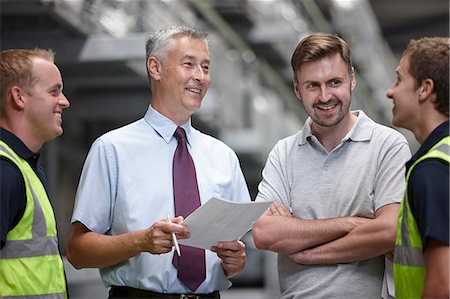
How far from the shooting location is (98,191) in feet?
12.8

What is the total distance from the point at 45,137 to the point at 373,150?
140cm

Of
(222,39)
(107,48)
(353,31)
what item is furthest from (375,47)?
(107,48)

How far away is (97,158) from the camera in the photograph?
395 cm

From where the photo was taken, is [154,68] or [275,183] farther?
[154,68]

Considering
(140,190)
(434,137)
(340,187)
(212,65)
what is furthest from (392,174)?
(212,65)

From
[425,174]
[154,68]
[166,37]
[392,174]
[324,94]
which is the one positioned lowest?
[392,174]

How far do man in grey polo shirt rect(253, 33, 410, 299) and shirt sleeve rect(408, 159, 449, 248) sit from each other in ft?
2.47

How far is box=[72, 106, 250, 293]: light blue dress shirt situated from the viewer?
12.7 feet

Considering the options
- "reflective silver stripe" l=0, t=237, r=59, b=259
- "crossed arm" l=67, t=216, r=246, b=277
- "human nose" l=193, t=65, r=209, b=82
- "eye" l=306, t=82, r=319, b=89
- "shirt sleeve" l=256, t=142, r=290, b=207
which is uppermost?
"human nose" l=193, t=65, r=209, b=82

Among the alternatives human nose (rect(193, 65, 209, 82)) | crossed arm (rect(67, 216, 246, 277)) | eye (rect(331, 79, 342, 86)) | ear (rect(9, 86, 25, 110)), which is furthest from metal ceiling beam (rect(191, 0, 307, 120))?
ear (rect(9, 86, 25, 110))

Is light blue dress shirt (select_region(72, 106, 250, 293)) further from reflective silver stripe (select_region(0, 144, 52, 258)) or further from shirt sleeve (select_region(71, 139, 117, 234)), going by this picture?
reflective silver stripe (select_region(0, 144, 52, 258))

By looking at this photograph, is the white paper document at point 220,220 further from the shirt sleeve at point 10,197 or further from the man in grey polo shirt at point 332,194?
the shirt sleeve at point 10,197

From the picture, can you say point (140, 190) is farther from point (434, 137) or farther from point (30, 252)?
point (434, 137)

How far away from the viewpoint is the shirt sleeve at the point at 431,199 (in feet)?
9.45
